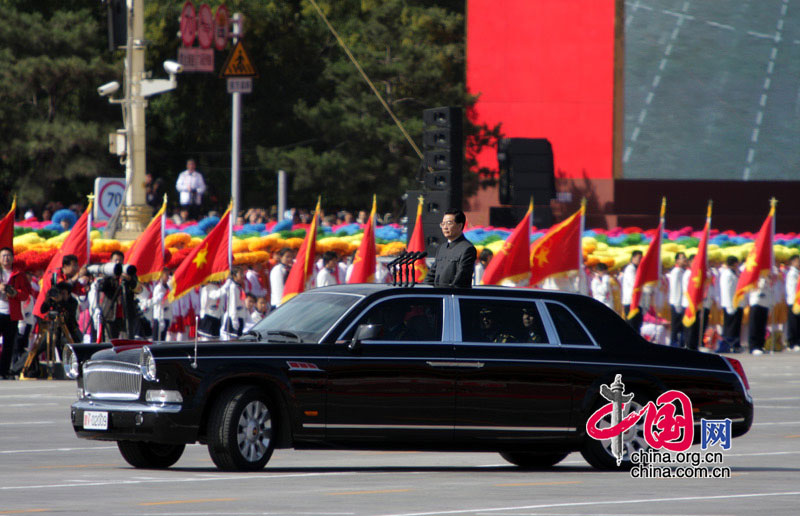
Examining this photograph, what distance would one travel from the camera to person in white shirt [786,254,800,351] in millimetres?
34656

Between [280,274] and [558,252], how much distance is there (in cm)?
459

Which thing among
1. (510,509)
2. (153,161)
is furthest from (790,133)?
(510,509)

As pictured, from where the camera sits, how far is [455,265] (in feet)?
48.2

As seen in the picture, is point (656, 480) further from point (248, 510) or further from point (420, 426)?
point (248, 510)

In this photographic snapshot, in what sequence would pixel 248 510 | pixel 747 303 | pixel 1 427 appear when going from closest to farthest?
1. pixel 248 510
2. pixel 1 427
3. pixel 747 303

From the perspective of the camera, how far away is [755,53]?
51.1 metres

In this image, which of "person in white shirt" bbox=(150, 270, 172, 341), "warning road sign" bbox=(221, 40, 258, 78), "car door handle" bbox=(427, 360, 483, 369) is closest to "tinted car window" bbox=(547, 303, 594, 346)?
"car door handle" bbox=(427, 360, 483, 369)

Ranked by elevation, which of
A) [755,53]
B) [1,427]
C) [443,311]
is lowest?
[1,427]

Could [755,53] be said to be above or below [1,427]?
above

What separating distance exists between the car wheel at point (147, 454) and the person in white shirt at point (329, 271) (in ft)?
49.8

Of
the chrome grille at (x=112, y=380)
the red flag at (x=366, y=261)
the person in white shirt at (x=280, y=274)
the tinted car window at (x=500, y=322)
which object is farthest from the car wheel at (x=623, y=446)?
the person in white shirt at (x=280, y=274)

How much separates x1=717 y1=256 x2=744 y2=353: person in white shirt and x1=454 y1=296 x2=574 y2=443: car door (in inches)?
768

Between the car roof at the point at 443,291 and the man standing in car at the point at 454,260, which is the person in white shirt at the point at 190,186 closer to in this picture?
the man standing in car at the point at 454,260

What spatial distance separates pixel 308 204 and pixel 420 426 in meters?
47.4
